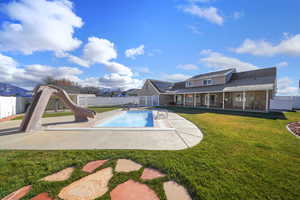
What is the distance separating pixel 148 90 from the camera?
24.5 meters

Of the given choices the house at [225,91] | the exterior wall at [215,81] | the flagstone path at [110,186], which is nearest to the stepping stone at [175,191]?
the flagstone path at [110,186]

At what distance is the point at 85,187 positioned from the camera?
2.13 m

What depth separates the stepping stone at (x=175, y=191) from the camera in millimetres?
1899

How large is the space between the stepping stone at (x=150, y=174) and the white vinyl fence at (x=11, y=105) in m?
15.4

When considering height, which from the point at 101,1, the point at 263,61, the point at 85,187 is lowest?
the point at 85,187

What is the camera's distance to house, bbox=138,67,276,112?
1366 cm

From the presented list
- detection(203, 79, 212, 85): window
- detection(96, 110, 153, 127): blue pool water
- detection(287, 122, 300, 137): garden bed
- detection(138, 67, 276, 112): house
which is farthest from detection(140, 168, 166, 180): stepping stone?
detection(203, 79, 212, 85): window

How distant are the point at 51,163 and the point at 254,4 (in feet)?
52.7

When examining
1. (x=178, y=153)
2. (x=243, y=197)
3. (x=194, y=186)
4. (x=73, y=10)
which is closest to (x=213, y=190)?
(x=194, y=186)

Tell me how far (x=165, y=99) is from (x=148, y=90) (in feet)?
14.0

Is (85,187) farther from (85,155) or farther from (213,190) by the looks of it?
(213,190)

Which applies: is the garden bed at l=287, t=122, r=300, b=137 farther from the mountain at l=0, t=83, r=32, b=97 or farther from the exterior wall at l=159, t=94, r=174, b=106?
the mountain at l=0, t=83, r=32, b=97

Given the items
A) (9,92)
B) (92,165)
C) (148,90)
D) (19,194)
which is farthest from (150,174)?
(9,92)

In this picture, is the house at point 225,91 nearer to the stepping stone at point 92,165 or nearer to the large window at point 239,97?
the large window at point 239,97
